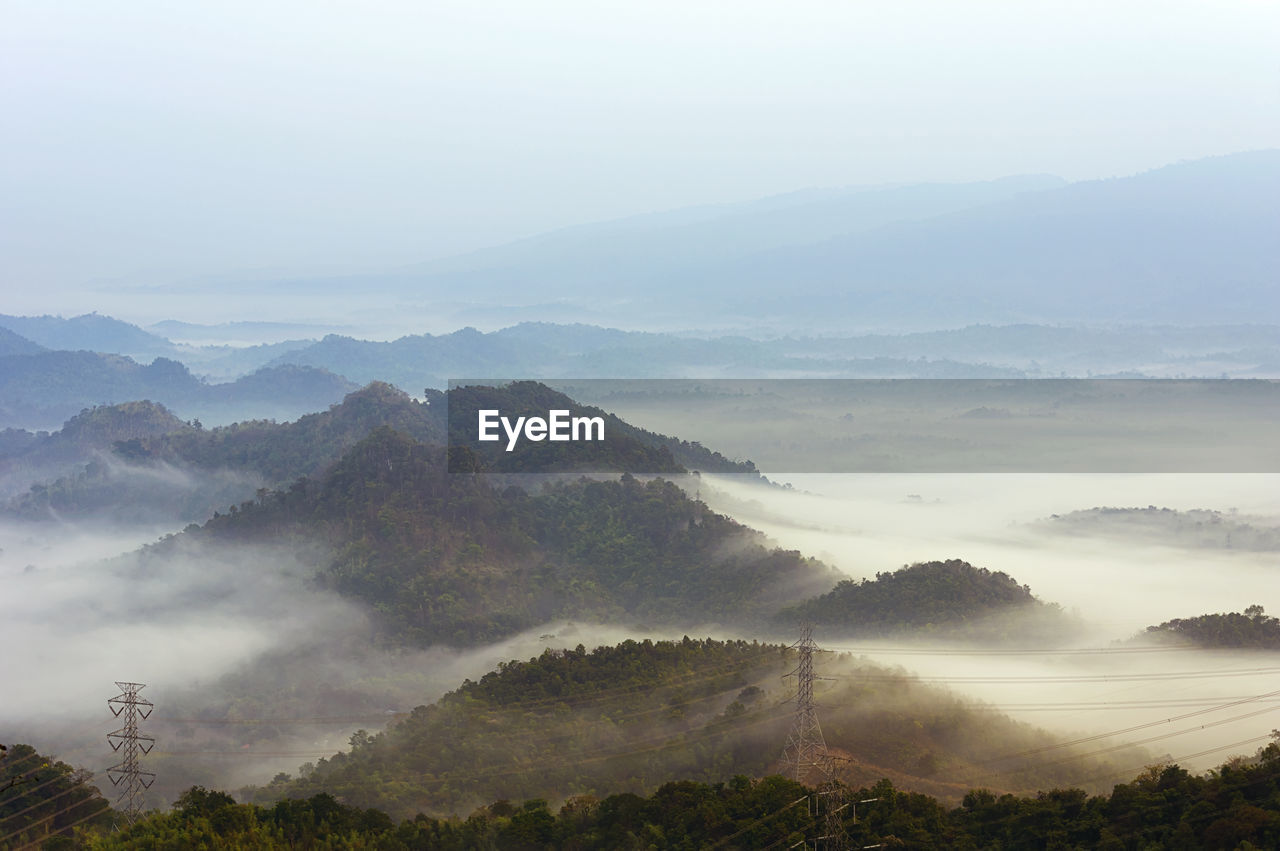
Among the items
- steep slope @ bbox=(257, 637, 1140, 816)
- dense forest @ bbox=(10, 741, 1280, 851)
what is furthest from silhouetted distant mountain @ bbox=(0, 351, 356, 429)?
dense forest @ bbox=(10, 741, 1280, 851)

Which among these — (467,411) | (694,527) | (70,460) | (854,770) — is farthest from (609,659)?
(70,460)

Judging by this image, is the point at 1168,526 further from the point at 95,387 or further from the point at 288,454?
the point at 95,387

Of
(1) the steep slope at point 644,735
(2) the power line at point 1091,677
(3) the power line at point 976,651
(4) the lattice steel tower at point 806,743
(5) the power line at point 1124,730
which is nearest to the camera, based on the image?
(4) the lattice steel tower at point 806,743

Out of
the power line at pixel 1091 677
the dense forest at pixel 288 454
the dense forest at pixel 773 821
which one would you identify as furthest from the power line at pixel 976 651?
the dense forest at pixel 288 454

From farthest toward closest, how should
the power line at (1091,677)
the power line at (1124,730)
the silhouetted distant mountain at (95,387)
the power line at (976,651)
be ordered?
the silhouetted distant mountain at (95,387)
the power line at (976,651)
the power line at (1091,677)
the power line at (1124,730)

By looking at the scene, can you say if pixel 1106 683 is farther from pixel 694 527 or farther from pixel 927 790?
pixel 694 527

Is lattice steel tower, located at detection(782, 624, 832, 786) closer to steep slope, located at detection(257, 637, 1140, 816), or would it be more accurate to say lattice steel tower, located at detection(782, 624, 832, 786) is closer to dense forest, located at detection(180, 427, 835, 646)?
steep slope, located at detection(257, 637, 1140, 816)

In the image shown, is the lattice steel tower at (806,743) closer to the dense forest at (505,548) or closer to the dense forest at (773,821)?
the dense forest at (773,821)
